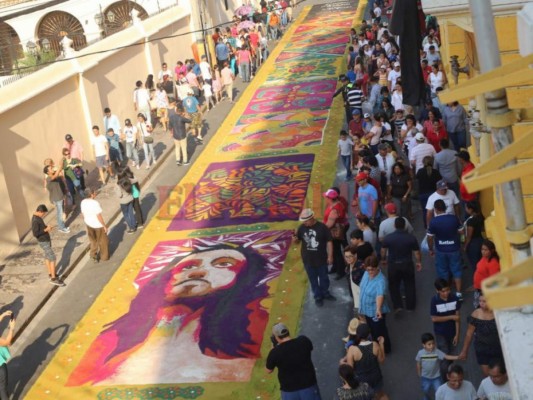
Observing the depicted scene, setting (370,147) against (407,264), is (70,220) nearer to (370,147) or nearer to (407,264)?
(370,147)

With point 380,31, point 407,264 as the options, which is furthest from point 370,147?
point 380,31

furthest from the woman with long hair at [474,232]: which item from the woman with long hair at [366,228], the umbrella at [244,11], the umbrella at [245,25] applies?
the umbrella at [244,11]

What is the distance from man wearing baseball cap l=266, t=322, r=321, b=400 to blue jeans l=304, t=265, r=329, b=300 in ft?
11.1

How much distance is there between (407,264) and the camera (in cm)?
1204

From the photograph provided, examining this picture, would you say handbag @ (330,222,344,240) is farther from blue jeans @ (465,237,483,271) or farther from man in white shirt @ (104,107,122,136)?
man in white shirt @ (104,107,122,136)

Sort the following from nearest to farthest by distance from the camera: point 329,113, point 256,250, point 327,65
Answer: point 256,250, point 329,113, point 327,65

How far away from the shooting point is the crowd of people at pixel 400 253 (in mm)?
9539

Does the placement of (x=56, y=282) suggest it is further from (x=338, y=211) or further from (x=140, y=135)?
(x=140, y=135)

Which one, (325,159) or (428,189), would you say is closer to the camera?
(428,189)

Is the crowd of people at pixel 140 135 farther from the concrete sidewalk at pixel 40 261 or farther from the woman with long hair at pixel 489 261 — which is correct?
the woman with long hair at pixel 489 261

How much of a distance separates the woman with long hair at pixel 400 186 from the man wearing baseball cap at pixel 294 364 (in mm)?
5169

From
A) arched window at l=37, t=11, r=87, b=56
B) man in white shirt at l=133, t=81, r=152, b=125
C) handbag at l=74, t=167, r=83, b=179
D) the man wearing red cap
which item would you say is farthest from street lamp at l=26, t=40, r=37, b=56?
the man wearing red cap

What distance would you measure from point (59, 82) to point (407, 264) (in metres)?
11.6

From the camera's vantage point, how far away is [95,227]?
53.2 feet
